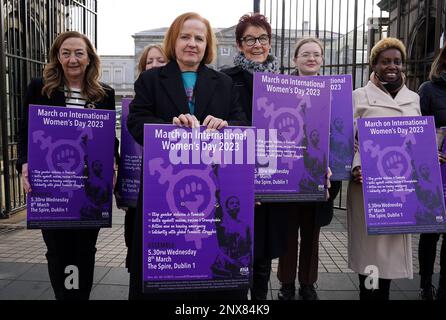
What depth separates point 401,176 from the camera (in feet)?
8.82

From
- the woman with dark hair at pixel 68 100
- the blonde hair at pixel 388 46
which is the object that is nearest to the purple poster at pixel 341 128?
the blonde hair at pixel 388 46

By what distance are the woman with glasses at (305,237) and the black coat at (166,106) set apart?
110 cm

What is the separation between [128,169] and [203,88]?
3.62 feet

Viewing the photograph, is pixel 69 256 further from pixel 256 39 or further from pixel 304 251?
pixel 256 39

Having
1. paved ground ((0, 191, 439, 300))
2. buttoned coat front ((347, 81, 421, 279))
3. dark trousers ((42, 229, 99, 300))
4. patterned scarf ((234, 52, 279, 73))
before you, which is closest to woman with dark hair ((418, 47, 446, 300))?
paved ground ((0, 191, 439, 300))

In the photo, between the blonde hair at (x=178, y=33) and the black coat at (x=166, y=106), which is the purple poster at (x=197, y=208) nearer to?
the black coat at (x=166, y=106)

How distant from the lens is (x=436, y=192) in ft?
8.84

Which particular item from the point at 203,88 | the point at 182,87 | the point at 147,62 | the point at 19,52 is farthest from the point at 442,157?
the point at 19,52

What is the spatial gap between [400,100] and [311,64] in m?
0.71

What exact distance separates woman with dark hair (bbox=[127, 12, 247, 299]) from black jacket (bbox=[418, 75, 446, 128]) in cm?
172

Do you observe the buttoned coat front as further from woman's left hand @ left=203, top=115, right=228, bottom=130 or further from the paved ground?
woman's left hand @ left=203, top=115, right=228, bottom=130

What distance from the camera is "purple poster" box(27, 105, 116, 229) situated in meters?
2.64

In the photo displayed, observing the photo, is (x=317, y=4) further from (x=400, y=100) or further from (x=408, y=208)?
(x=408, y=208)
